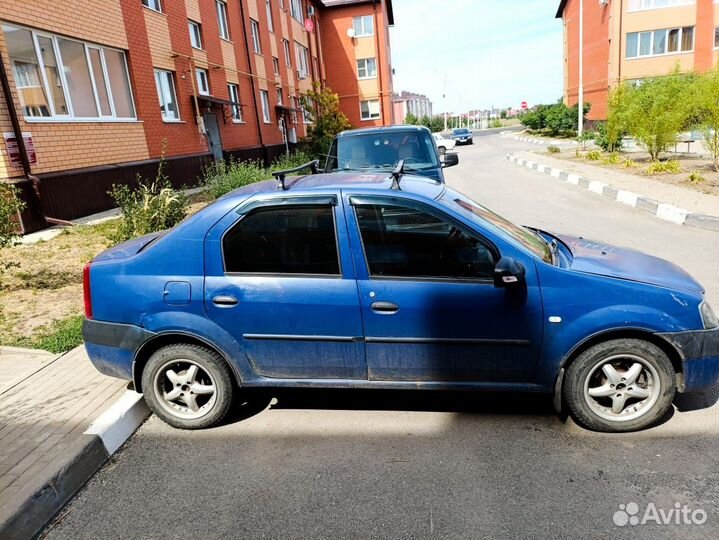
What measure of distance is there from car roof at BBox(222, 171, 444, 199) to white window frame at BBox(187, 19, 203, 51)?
17.9 meters

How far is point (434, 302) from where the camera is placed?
307cm

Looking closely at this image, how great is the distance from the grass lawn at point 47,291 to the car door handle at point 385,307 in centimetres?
324

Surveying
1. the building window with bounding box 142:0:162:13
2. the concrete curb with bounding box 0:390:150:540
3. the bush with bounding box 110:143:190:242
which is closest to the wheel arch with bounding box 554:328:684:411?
the concrete curb with bounding box 0:390:150:540

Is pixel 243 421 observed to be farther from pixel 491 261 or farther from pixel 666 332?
pixel 666 332

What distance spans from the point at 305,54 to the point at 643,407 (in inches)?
1464

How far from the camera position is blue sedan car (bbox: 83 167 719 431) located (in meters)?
2.99

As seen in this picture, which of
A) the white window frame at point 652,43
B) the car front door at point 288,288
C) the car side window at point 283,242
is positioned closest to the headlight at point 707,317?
the car front door at point 288,288

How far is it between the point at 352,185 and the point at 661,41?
131 ft

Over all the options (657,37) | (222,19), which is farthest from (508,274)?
(657,37)

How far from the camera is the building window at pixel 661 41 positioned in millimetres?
34219

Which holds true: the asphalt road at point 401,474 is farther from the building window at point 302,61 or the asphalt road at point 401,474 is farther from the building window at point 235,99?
the building window at point 302,61

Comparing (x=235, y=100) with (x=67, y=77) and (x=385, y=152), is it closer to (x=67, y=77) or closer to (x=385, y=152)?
(x=67, y=77)

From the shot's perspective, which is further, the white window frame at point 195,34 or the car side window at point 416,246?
the white window frame at point 195,34

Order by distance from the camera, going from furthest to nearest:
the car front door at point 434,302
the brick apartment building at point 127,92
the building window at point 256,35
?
the building window at point 256,35
the brick apartment building at point 127,92
the car front door at point 434,302
